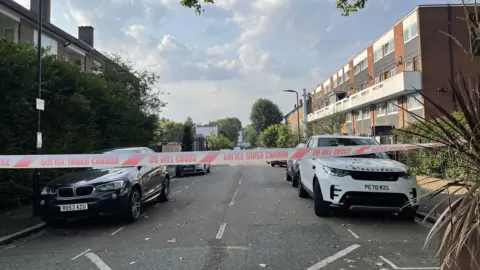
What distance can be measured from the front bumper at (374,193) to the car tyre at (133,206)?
4135mm

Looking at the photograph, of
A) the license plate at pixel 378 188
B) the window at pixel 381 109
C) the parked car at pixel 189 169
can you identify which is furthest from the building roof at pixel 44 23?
the window at pixel 381 109

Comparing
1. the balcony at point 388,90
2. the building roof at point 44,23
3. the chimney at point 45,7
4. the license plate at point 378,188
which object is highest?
the chimney at point 45,7

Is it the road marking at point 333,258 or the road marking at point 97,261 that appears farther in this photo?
the road marking at point 97,261

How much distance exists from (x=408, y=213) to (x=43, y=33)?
21.1 metres

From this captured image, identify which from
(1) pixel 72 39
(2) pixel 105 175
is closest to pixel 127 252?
(2) pixel 105 175

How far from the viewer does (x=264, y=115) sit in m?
105

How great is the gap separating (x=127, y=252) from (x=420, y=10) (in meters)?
29.5

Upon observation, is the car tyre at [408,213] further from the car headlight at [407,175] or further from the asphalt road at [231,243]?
the car headlight at [407,175]

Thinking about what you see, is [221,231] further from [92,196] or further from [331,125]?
[331,125]

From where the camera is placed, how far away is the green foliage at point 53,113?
9.56 m

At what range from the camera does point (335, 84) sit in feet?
186

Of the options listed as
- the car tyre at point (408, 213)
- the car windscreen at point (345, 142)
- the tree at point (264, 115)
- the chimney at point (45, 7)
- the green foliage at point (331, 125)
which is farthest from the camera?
the tree at point (264, 115)

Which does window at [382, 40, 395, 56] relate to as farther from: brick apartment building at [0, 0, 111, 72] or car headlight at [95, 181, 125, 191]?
car headlight at [95, 181, 125, 191]

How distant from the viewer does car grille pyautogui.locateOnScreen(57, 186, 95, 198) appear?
7359 mm
